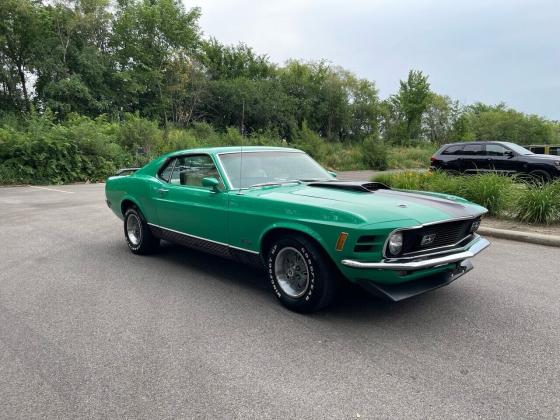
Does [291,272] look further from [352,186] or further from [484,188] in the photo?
[484,188]

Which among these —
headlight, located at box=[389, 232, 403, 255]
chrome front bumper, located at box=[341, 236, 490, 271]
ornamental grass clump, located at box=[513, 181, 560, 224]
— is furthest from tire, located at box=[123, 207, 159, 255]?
ornamental grass clump, located at box=[513, 181, 560, 224]

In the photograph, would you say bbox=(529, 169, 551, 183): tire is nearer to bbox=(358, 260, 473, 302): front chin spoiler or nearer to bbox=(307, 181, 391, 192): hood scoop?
bbox=(307, 181, 391, 192): hood scoop

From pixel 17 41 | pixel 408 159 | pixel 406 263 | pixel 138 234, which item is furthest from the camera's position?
pixel 408 159

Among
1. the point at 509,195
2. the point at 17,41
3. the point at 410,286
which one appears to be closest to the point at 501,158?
the point at 509,195

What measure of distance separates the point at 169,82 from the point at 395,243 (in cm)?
3671

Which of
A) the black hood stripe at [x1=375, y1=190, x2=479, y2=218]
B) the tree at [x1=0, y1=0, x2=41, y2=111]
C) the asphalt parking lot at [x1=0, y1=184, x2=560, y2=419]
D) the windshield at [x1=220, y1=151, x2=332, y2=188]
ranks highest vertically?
the tree at [x1=0, y1=0, x2=41, y2=111]

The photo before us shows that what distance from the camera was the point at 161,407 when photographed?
2.52 metres

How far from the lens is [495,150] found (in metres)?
13.4

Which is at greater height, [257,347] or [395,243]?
[395,243]

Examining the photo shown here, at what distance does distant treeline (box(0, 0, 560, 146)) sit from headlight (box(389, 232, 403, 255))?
22.0 meters

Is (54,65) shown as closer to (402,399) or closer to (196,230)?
(196,230)

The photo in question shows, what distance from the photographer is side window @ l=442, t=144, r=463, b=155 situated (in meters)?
14.3

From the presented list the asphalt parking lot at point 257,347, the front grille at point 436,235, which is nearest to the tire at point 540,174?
the asphalt parking lot at point 257,347

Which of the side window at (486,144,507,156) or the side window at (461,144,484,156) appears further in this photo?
the side window at (461,144,484,156)
